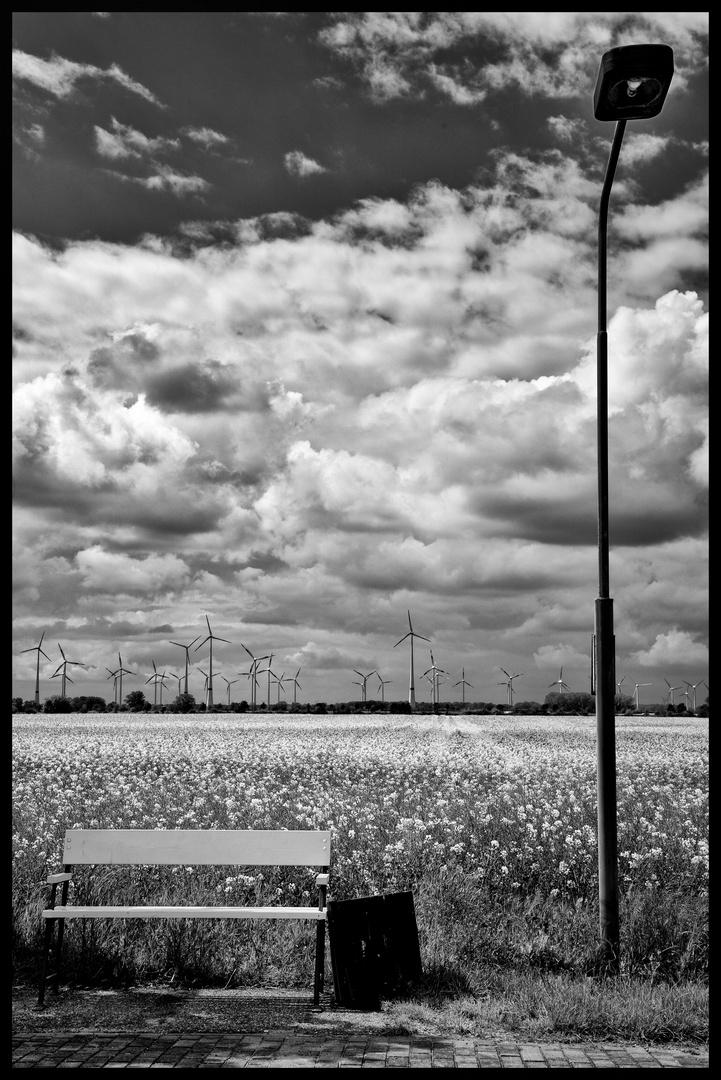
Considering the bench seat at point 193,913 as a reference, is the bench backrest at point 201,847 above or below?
above

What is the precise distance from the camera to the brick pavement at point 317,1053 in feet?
17.7

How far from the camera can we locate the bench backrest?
7359 millimetres

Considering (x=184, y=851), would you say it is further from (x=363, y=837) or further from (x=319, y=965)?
(x=363, y=837)

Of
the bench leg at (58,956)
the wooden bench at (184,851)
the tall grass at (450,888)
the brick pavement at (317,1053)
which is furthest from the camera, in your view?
the wooden bench at (184,851)

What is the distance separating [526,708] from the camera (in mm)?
71125

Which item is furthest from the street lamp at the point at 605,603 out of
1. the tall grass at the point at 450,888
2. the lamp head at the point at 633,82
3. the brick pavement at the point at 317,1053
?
the brick pavement at the point at 317,1053

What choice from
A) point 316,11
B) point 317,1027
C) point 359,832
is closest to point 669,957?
point 317,1027

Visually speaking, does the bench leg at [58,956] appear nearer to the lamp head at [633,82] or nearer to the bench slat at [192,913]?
the bench slat at [192,913]

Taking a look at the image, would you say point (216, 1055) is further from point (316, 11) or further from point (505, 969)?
point (316, 11)

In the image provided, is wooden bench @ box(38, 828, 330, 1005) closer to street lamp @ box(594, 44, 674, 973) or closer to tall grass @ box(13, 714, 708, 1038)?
tall grass @ box(13, 714, 708, 1038)

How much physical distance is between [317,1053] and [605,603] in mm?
3617

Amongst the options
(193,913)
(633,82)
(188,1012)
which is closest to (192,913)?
(193,913)

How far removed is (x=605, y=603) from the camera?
739cm

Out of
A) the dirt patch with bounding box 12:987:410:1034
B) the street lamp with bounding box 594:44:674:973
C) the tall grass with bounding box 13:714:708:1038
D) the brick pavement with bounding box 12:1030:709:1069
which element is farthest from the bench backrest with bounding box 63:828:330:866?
the street lamp with bounding box 594:44:674:973
